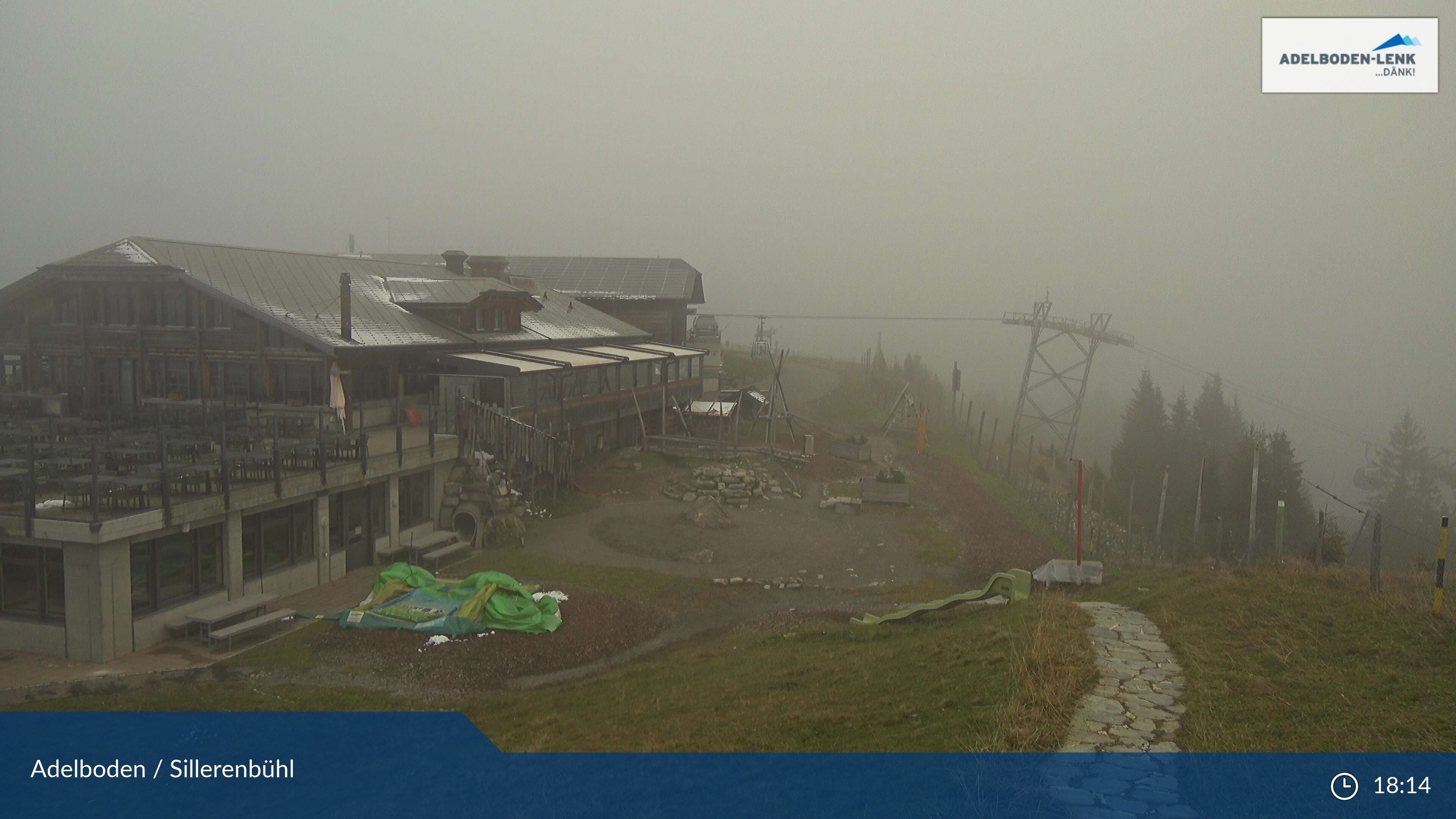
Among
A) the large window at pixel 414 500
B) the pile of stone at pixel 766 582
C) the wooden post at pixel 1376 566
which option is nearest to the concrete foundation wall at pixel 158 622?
the large window at pixel 414 500

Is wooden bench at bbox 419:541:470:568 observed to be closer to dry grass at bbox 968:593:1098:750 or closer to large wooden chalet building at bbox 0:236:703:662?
large wooden chalet building at bbox 0:236:703:662

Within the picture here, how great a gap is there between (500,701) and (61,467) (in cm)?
1013

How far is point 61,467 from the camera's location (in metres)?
15.8

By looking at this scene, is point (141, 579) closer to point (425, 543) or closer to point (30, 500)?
point (30, 500)

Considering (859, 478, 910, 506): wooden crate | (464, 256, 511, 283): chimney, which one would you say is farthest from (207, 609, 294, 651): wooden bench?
(464, 256, 511, 283): chimney

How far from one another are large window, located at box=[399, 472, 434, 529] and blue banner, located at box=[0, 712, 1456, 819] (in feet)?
32.1

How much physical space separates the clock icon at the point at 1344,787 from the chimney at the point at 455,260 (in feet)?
128

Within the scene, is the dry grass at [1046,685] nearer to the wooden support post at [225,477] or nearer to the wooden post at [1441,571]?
the wooden post at [1441,571]

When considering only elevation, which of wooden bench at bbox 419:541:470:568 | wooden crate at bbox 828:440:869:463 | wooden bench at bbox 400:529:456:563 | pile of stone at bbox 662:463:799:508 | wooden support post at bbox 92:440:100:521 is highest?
wooden support post at bbox 92:440:100:521

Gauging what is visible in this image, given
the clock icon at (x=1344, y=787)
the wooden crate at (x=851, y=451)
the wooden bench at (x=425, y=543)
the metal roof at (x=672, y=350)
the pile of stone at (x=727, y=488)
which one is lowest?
the wooden bench at (x=425, y=543)

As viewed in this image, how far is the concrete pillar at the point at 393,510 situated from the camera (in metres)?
20.8

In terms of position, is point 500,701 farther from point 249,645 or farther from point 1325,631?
point 1325,631

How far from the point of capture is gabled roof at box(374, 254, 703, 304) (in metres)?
48.0

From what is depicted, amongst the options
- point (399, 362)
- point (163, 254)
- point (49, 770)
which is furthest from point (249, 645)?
point (163, 254)
